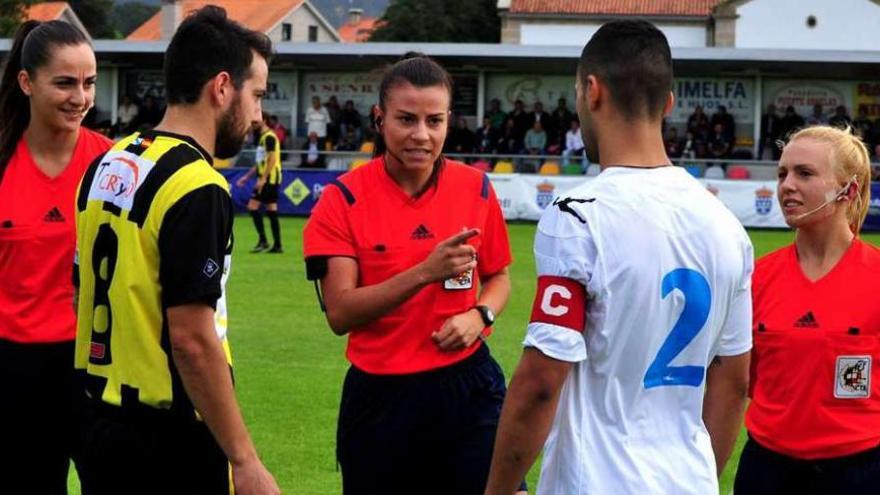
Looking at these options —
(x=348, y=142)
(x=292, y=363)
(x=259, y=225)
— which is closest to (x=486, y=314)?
(x=292, y=363)

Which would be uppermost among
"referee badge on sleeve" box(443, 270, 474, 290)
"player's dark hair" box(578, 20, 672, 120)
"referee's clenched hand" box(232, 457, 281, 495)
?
"player's dark hair" box(578, 20, 672, 120)

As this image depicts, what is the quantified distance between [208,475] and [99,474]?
32 cm

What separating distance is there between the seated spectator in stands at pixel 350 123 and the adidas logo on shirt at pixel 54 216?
32.1m

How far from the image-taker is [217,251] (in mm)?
3947

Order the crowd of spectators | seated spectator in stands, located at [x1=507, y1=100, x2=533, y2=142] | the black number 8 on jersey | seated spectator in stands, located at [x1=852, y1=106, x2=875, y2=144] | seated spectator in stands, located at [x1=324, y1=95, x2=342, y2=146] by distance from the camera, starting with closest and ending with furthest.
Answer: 1. the black number 8 on jersey
2. the crowd of spectators
3. seated spectator in stands, located at [x1=852, y1=106, x2=875, y2=144]
4. seated spectator in stands, located at [x1=507, y1=100, x2=533, y2=142]
5. seated spectator in stands, located at [x1=324, y1=95, x2=342, y2=146]

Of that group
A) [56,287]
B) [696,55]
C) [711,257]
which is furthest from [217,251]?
[696,55]

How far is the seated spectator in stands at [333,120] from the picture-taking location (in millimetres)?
37688

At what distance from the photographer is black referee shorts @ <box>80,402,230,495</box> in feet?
13.6

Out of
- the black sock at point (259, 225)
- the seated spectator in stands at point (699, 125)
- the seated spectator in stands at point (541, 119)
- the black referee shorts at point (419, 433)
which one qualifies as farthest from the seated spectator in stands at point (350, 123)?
the black referee shorts at point (419, 433)

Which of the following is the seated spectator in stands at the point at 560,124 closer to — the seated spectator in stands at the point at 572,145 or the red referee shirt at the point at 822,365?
the seated spectator in stands at the point at 572,145

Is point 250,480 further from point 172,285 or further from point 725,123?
point 725,123

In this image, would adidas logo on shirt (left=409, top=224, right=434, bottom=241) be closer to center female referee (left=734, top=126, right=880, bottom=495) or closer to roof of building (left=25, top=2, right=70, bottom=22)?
center female referee (left=734, top=126, right=880, bottom=495)

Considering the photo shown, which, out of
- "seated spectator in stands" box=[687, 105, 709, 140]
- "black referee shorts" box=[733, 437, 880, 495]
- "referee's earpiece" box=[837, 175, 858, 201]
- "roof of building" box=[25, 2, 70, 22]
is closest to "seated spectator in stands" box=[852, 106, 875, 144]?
"seated spectator in stands" box=[687, 105, 709, 140]

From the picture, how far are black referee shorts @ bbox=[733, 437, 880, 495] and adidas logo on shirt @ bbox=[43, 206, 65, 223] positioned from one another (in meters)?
2.77
